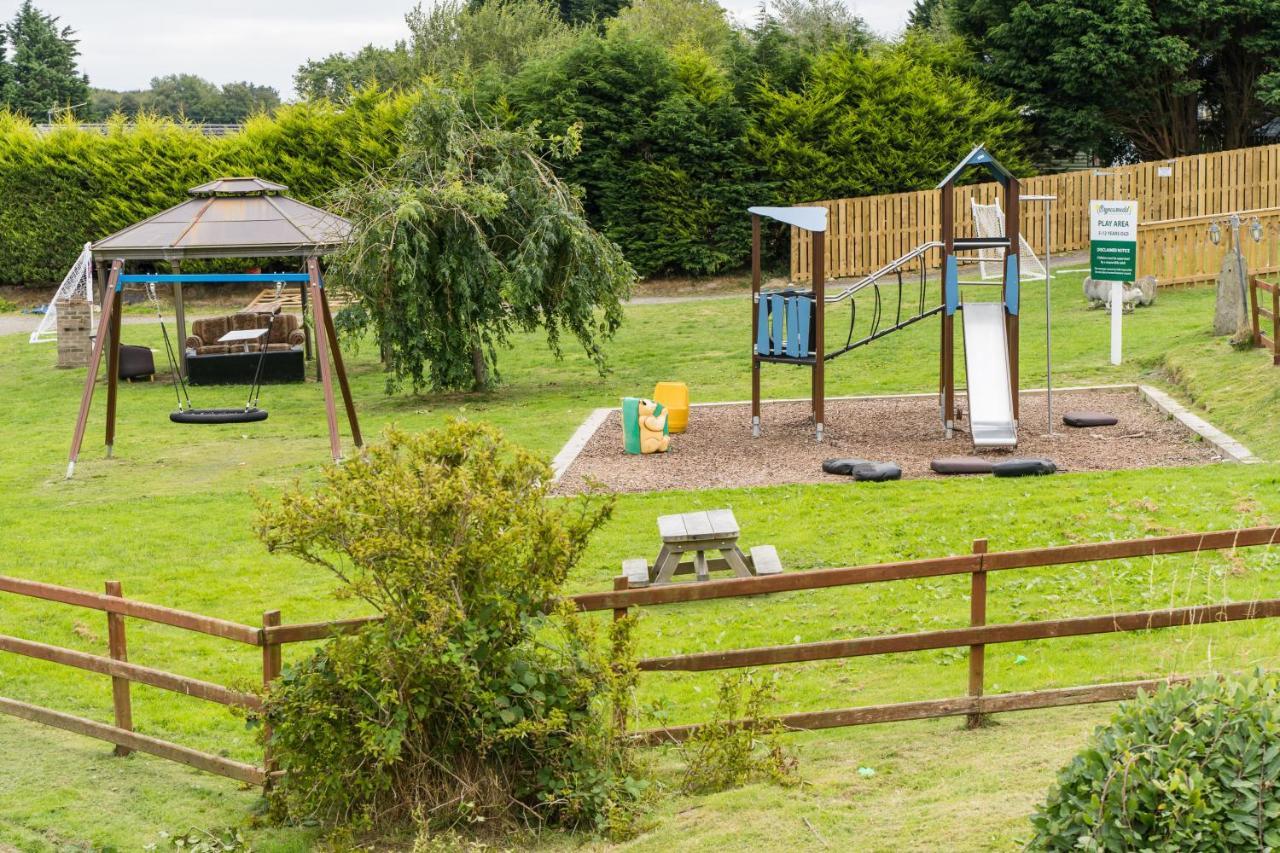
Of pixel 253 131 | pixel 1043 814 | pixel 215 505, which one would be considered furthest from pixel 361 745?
pixel 253 131

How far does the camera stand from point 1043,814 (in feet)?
14.4

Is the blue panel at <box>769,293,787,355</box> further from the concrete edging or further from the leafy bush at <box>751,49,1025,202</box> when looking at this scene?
the leafy bush at <box>751,49,1025,202</box>

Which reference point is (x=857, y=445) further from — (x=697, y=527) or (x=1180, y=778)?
(x=1180, y=778)

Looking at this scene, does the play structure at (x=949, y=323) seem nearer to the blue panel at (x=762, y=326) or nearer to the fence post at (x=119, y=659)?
the blue panel at (x=762, y=326)

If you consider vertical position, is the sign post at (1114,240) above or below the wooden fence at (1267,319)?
above

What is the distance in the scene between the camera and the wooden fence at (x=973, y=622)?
21.0ft

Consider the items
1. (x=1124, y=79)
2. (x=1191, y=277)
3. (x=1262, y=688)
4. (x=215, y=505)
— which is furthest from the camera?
(x=1124, y=79)

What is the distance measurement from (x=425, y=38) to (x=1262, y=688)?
4665 centimetres

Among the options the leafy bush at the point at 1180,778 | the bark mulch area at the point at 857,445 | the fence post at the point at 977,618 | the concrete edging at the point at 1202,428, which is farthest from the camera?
the bark mulch area at the point at 857,445

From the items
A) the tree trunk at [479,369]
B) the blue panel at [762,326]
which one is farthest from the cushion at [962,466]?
the tree trunk at [479,369]

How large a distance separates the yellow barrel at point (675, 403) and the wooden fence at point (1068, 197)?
12963 mm

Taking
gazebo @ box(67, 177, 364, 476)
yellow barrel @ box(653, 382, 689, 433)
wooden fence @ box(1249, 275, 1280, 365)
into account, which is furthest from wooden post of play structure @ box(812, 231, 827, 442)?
gazebo @ box(67, 177, 364, 476)

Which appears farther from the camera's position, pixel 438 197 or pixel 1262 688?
pixel 438 197

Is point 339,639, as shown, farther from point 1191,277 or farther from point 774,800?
point 1191,277
